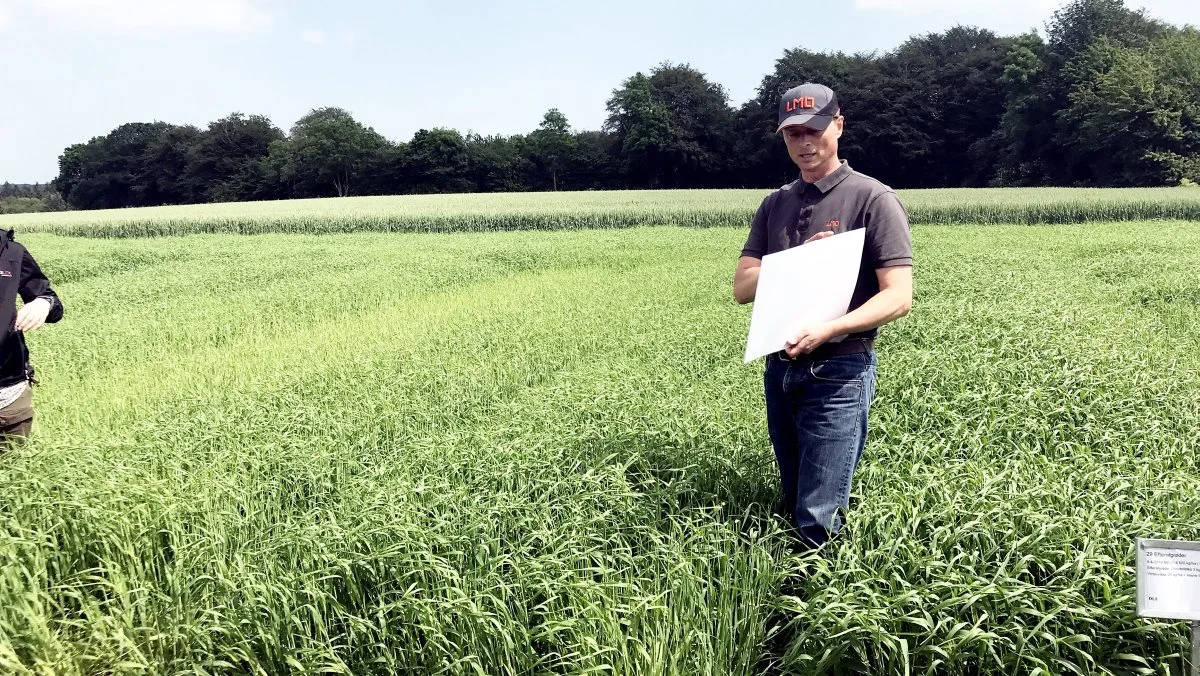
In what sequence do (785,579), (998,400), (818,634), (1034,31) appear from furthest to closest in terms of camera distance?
(1034,31) < (998,400) < (785,579) < (818,634)

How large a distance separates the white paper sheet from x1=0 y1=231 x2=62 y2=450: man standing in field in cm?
374

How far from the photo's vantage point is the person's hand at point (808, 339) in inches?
108

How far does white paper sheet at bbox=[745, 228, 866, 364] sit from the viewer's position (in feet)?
9.02

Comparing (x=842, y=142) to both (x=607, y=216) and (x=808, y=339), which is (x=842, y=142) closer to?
(x=607, y=216)

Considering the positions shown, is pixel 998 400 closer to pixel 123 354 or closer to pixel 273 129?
pixel 123 354

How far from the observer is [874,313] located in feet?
8.98

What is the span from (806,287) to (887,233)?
1.23 ft

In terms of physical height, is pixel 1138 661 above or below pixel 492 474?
below

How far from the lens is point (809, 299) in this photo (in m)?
2.79

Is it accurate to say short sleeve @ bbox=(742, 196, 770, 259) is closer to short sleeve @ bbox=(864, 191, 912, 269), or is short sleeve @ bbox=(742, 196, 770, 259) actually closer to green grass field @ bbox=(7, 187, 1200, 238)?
short sleeve @ bbox=(864, 191, 912, 269)

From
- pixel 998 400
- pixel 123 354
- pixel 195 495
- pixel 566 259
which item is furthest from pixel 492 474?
pixel 566 259

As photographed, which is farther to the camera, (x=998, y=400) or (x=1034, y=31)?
(x=1034, y=31)

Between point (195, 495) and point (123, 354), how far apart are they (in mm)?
6161

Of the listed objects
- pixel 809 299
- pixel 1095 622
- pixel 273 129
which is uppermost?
pixel 273 129
